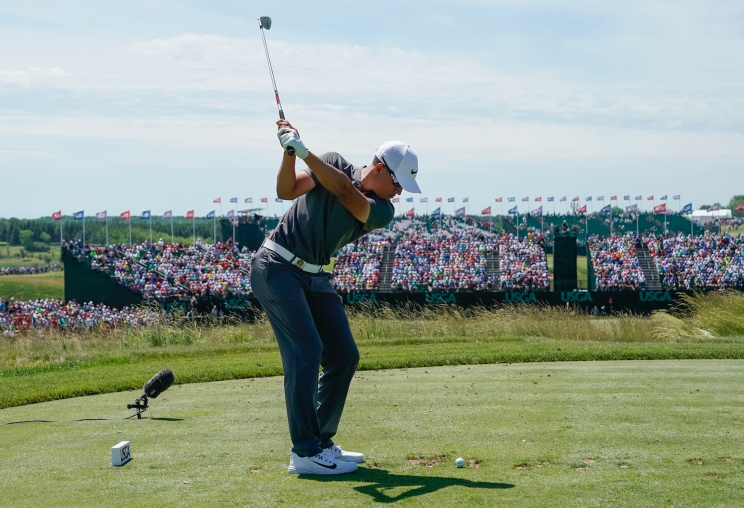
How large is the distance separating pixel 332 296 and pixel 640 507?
261 centimetres

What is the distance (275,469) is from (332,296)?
4.36 ft

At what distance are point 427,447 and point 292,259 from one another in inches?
68.5

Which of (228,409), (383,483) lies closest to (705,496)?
(383,483)

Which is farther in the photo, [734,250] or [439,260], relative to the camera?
[439,260]

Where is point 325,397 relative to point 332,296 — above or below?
below

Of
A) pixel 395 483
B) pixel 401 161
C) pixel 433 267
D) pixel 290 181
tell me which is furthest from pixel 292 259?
pixel 433 267

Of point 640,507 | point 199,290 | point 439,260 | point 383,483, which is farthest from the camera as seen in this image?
point 439,260

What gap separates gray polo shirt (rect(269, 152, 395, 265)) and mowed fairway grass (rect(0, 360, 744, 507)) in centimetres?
155

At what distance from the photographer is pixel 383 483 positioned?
15.2 ft

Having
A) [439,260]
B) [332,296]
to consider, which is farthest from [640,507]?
[439,260]

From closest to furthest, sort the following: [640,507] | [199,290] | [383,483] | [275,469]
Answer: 1. [640,507]
2. [383,483]
3. [275,469]
4. [199,290]

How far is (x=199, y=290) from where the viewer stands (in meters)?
47.4

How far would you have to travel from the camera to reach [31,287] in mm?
77750

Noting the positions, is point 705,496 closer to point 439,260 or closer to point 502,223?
point 439,260
